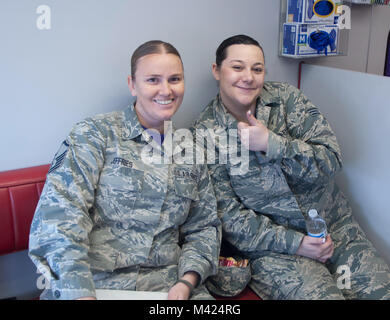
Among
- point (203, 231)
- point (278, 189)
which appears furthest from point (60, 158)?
point (278, 189)

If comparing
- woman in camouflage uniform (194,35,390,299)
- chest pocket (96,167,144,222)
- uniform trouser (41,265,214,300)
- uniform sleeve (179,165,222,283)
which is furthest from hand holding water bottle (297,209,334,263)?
chest pocket (96,167,144,222)

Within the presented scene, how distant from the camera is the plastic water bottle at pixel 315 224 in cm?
174

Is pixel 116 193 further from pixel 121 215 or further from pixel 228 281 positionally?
pixel 228 281

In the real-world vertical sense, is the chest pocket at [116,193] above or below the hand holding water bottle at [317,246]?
above

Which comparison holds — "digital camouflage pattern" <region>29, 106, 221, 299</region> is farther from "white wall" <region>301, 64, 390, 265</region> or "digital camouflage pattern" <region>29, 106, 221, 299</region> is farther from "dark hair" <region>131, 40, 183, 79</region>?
"white wall" <region>301, 64, 390, 265</region>

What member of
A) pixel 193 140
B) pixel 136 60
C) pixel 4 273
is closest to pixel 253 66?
pixel 193 140

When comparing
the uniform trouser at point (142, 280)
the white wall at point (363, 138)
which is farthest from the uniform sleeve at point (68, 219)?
the white wall at point (363, 138)

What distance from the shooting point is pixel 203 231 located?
1.56 m

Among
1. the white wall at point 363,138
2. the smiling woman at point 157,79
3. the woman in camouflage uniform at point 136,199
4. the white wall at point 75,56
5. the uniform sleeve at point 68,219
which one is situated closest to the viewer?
the uniform sleeve at point 68,219

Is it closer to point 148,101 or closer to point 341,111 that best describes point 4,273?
point 148,101

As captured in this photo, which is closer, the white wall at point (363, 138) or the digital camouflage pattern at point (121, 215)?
the digital camouflage pattern at point (121, 215)

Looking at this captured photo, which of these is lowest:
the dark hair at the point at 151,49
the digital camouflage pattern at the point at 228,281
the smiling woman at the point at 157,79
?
the digital camouflage pattern at the point at 228,281

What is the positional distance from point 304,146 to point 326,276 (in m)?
0.51

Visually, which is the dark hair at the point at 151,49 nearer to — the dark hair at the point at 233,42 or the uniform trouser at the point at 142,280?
the dark hair at the point at 233,42
